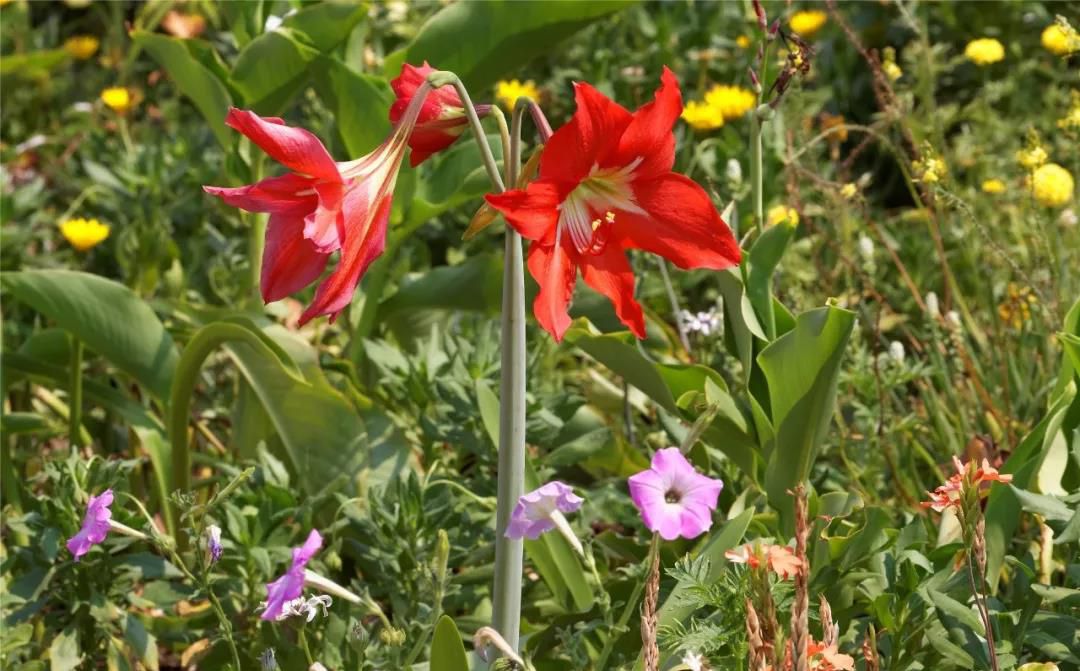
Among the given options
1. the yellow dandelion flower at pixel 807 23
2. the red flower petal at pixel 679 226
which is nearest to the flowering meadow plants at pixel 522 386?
the red flower petal at pixel 679 226

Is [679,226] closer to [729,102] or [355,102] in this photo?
[355,102]

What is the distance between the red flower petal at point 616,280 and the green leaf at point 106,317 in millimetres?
1222

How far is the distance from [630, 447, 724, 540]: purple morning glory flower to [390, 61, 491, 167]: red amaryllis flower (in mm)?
419

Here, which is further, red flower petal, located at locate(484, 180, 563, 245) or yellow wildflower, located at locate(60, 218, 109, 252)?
yellow wildflower, located at locate(60, 218, 109, 252)

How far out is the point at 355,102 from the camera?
8.55 ft

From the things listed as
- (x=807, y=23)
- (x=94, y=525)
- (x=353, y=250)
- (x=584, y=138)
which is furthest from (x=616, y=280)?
(x=807, y=23)

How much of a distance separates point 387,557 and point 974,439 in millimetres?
952

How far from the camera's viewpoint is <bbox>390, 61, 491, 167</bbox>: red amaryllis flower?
155cm

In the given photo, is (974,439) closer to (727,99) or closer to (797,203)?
(797,203)

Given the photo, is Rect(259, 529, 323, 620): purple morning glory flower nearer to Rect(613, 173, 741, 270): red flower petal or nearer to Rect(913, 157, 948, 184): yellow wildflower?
Rect(613, 173, 741, 270): red flower petal

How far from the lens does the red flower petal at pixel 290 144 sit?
1339 millimetres

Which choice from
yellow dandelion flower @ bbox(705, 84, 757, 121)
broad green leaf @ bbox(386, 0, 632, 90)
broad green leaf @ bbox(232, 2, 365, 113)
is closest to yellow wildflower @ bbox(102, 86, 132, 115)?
broad green leaf @ bbox(232, 2, 365, 113)

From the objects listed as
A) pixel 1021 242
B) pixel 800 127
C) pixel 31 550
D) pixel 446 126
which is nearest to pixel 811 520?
pixel 446 126

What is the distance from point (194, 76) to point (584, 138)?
1416mm
